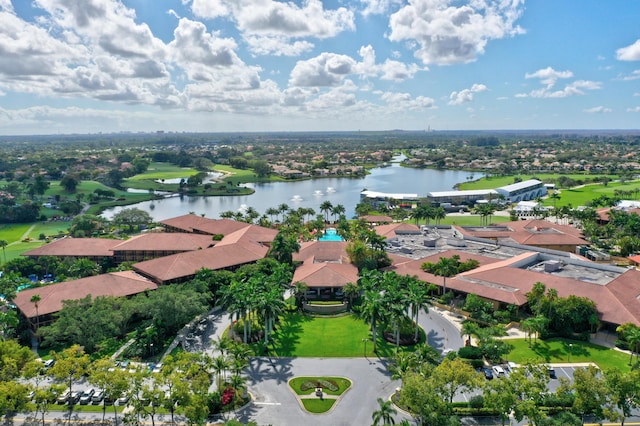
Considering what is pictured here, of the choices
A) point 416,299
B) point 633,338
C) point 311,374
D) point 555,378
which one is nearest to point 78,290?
point 311,374

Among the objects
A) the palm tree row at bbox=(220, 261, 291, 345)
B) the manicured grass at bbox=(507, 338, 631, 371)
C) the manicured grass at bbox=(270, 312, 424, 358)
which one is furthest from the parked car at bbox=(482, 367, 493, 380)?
the palm tree row at bbox=(220, 261, 291, 345)

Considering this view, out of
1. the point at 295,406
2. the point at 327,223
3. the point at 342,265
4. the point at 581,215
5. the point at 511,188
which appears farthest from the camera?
the point at 511,188

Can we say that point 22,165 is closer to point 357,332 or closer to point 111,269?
point 111,269

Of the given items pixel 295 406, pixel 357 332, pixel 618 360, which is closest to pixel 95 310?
pixel 295 406

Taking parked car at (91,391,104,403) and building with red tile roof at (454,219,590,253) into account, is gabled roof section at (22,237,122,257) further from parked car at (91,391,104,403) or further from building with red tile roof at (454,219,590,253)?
building with red tile roof at (454,219,590,253)

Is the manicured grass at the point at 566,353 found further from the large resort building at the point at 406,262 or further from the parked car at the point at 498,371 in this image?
the large resort building at the point at 406,262

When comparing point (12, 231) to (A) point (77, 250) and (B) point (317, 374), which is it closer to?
(A) point (77, 250)

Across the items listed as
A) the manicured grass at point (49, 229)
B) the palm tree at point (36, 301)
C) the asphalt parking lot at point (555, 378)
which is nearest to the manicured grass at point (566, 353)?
the asphalt parking lot at point (555, 378)
